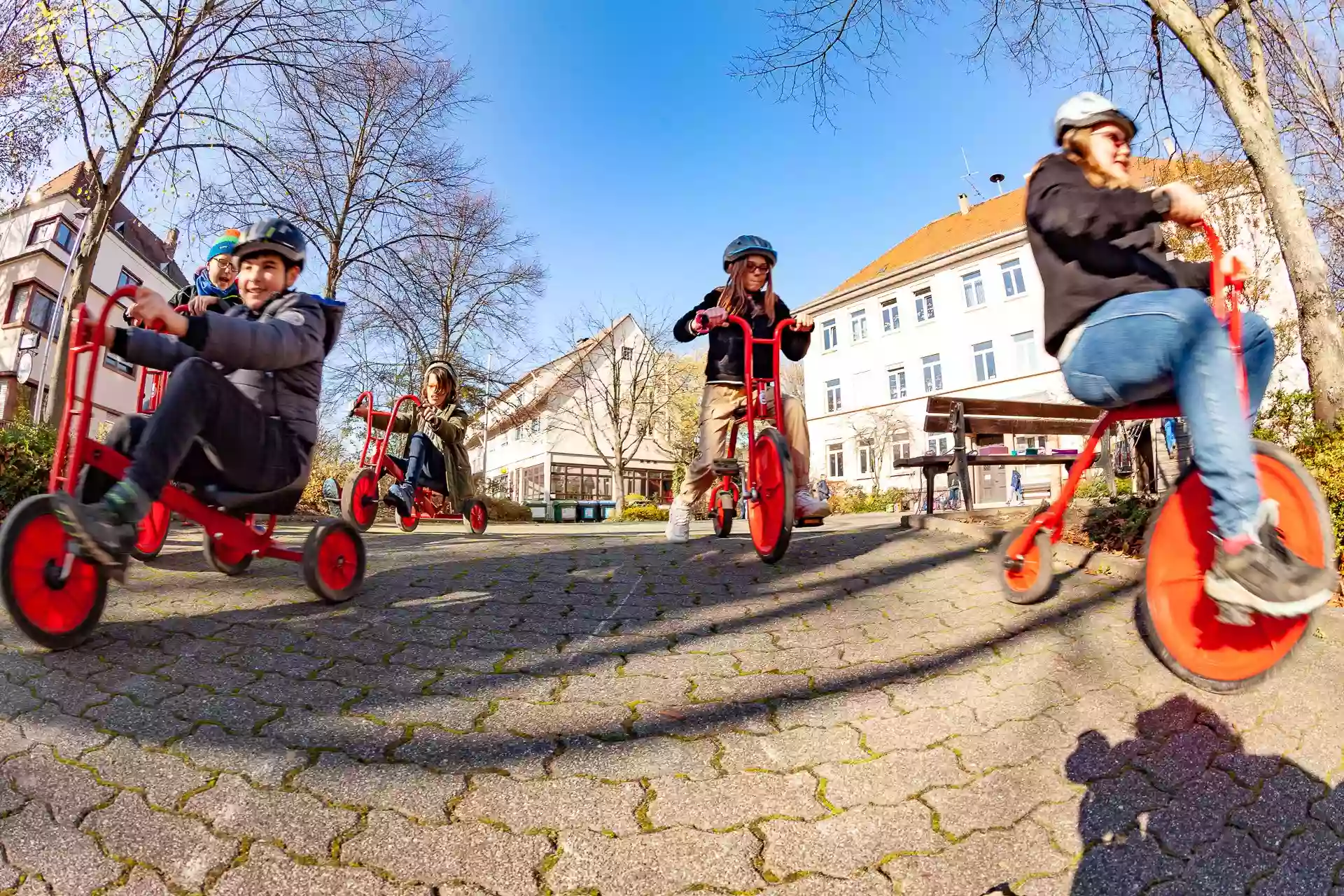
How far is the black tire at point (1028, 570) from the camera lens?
3.22 meters

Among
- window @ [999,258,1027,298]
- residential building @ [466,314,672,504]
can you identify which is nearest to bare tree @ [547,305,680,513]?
residential building @ [466,314,672,504]

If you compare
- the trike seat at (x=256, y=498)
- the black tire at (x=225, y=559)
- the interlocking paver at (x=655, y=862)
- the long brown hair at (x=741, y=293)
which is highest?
the long brown hair at (x=741, y=293)

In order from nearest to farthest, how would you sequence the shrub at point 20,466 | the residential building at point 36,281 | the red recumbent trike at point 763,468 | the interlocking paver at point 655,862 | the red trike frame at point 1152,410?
the interlocking paver at point 655,862 → the red trike frame at point 1152,410 → the red recumbent trike at point 763,468 → the shrub at point 20,466 → the residential building at point 36,281

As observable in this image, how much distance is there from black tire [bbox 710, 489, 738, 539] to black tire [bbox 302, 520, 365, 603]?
8.92 ft

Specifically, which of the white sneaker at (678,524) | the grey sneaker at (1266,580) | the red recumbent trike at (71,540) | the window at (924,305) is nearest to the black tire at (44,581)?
the red recumbent trike at (71,540)

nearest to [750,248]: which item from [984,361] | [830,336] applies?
[984,361]

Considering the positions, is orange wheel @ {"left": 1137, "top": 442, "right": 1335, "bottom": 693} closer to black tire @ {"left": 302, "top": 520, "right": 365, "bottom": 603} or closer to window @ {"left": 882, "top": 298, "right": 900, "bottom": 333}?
black tire @ {"left": 302, "top": 520, "right": 365, "bottom": 603}

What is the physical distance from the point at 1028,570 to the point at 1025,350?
28.4 metres

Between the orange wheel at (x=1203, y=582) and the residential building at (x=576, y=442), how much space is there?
91.4ft

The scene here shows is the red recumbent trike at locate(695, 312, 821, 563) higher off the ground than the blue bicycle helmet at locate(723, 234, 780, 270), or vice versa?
the blue bicycle helmet at locate(723, 234, 780, 270)

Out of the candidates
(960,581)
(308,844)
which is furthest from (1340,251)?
(308,844)

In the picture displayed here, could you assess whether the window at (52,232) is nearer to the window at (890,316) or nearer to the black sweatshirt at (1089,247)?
the window at (890,316)

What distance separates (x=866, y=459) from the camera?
32.6m

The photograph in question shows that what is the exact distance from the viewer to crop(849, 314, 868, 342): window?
34.9 m
